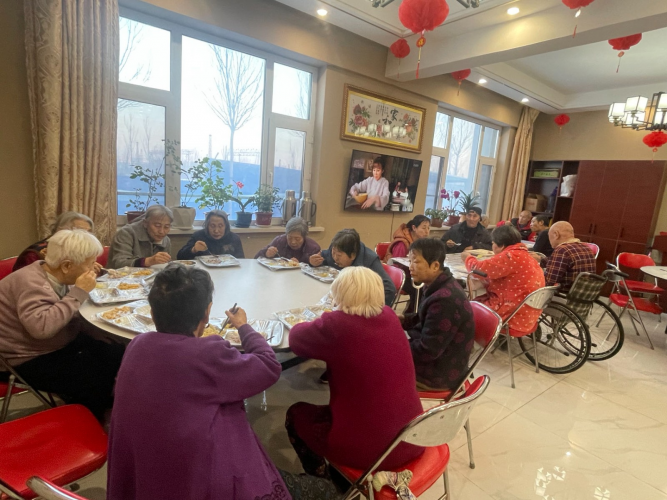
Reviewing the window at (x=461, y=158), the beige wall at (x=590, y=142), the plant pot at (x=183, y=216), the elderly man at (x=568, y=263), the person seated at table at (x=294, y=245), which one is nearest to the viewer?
the person seated at table at (x=294, y=245)

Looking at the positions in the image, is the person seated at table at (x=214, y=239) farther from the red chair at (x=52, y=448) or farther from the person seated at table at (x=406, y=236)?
the red chair at (x=52, y=448)

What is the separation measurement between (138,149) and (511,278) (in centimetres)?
339

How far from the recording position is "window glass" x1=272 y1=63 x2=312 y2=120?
3.96 m

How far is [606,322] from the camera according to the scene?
4129 millimetres

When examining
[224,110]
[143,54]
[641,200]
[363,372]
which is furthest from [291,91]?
[641,200]

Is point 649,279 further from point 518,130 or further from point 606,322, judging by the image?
point 518,130

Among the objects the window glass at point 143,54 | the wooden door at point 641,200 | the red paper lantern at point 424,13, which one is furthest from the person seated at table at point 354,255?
the wooden door at point 641,200

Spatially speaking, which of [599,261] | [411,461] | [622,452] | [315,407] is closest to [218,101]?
[315,407]

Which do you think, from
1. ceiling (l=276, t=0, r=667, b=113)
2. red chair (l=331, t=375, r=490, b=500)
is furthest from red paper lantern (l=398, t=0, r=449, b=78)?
red chair (l=331, t=375, r=490, b=500)

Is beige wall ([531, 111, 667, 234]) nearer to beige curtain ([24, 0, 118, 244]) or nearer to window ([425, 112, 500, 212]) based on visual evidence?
window ([425, 112, 500, 212])

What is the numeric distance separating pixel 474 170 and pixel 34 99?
6018 millimetres

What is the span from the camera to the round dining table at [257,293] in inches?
60.1

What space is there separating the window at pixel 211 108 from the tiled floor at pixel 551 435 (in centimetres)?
230

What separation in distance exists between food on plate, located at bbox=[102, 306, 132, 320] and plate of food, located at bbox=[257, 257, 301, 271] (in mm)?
1067
